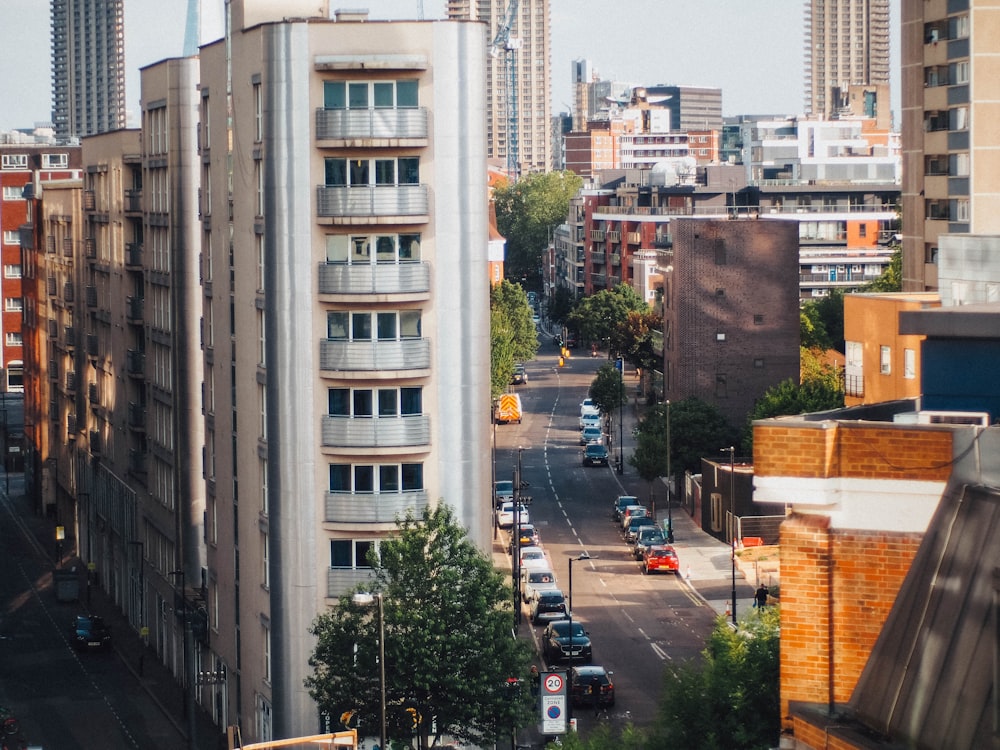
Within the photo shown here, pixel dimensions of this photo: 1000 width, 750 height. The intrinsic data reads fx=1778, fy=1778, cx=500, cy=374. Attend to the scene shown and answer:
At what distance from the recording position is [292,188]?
47.4 metres

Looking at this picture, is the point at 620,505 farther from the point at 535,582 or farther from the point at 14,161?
the point at 14,161

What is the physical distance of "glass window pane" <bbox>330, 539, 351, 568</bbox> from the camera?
47.9 metres

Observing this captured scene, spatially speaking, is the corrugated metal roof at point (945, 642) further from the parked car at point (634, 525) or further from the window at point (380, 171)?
the parked car at point (634, 525)

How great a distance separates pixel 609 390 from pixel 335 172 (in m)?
76.1

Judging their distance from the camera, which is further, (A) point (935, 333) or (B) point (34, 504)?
(B) point (34, 504)

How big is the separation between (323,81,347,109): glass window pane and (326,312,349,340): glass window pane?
5.53 metres

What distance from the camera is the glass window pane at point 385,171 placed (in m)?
47.3

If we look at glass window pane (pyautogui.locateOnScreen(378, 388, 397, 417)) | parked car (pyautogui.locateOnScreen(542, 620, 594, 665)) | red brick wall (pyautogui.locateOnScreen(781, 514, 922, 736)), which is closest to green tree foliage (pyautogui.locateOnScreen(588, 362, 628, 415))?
parked car (pyautogui.locateOnScreen(542, 620, 594, 665))

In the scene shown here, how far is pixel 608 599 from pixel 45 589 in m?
29.6

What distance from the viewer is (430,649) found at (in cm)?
4012

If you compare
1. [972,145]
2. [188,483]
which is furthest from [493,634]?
[972,145]

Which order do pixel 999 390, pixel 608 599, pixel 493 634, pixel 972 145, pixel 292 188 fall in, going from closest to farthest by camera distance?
pixel 999 390 < pixel 493 634 < pixel 292 188 < pixel 608 599 < pixel 972 145

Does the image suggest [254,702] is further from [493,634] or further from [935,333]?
[935,333]

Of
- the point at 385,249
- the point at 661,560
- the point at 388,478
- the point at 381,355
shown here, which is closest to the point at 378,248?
the point at 385,249
